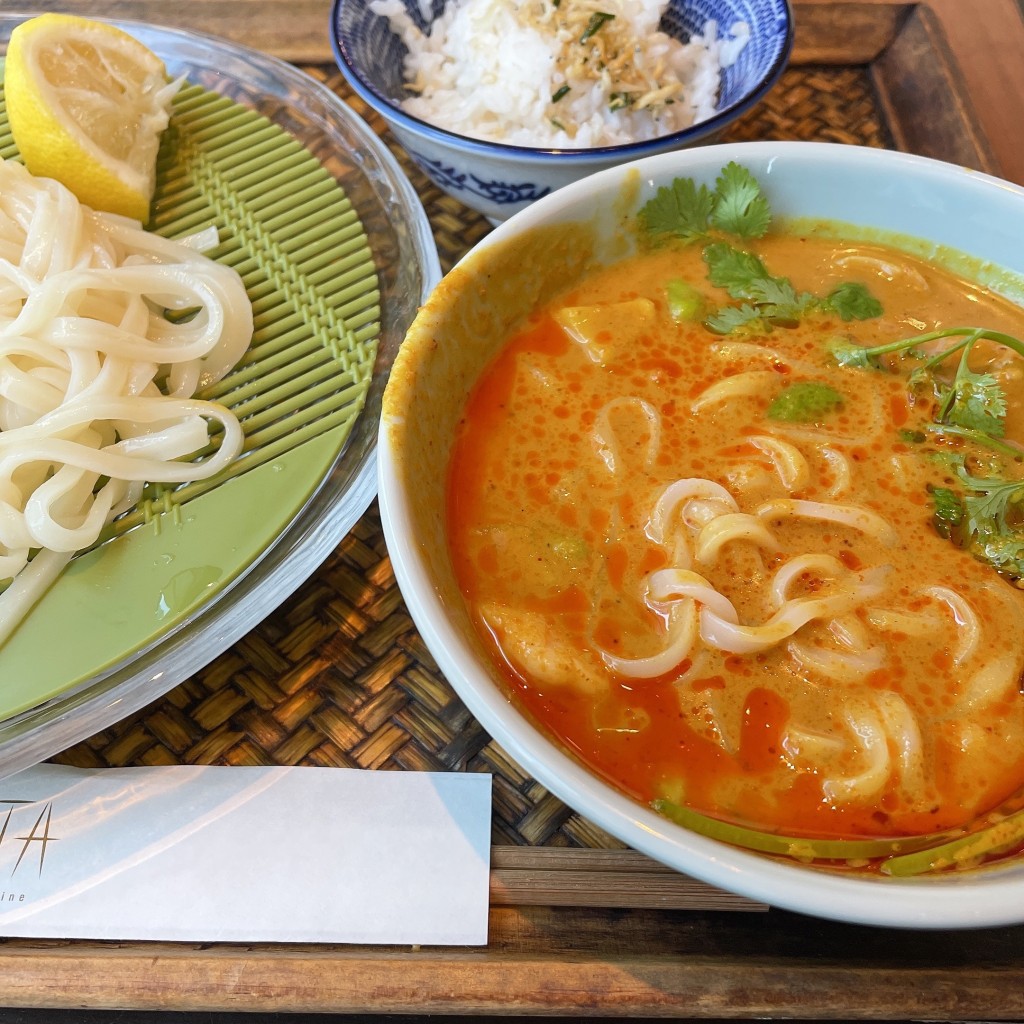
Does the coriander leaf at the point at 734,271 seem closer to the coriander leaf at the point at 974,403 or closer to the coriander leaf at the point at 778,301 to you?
the coriander leaf at the point at 778,301

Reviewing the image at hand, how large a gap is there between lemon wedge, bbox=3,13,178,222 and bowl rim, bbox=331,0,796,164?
2.14 ft

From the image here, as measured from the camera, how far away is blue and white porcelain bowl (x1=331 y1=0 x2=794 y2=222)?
71.4 inches

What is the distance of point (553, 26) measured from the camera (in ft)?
7.34

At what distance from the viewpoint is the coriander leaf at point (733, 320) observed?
162 centimetres

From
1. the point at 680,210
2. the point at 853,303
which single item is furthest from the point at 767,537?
the point at 680,210

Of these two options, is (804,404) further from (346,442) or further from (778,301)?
(346,442)

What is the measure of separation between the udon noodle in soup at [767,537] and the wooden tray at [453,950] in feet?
0.91

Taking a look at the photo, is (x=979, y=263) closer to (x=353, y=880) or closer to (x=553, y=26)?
(x=553, y=26)

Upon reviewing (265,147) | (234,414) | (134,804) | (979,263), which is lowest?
(134,804)

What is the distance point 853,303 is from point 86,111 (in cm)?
205

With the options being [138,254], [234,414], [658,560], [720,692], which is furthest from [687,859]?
[138,254]

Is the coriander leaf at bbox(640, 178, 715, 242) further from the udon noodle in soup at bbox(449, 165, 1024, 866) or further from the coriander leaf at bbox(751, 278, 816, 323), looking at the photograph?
the coriander leaf at bbox(751, 278, 816, 323)

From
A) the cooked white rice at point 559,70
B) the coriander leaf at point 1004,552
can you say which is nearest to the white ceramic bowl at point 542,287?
the coriander leaf at point 1004,552

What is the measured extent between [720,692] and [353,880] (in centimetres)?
67
